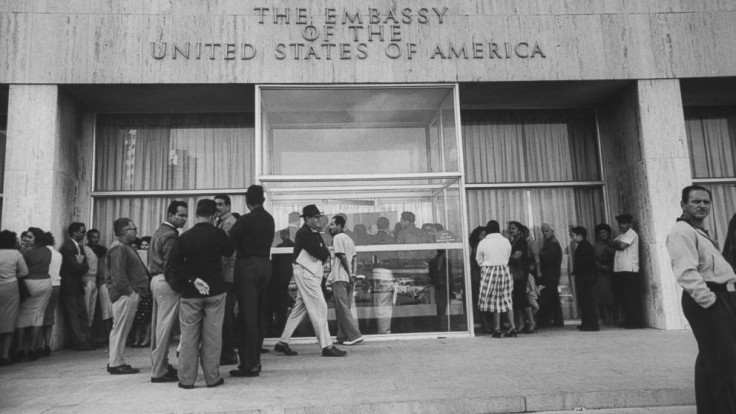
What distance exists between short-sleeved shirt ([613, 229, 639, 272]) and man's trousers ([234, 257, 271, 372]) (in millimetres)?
6406

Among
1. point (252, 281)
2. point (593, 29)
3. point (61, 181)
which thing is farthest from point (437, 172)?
point (61, 181)

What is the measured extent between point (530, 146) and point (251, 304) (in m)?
7.00

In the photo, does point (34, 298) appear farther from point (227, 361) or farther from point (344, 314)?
point (344, 314)

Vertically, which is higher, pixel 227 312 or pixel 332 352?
pixel 227 312

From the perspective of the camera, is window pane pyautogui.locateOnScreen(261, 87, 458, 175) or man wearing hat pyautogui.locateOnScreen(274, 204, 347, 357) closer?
man wearing hat pyautogui.locateOnScreen(274, 204, 347, 357)

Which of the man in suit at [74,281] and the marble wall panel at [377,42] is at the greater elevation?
the marble wall panel at [377,42]

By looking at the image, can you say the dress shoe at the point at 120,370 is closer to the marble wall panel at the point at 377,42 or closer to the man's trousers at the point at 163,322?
the man's trousers at the point at 163,322

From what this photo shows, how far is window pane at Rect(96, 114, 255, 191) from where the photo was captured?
9.85 meters

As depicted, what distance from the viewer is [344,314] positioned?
7891mm

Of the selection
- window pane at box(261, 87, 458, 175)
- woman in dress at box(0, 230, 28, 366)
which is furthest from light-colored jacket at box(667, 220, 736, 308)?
woman in dress at box(0, 230, 28, 366)

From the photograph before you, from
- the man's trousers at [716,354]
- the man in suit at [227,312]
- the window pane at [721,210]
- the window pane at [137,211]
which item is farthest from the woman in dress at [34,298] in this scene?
the window pane at [721,210]

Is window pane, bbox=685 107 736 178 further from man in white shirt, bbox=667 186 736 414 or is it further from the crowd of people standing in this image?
man in white shirt, bbox=667 186 736 414

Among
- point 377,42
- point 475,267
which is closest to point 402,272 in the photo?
point 475,267

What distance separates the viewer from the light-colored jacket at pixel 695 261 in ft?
12.3
